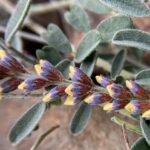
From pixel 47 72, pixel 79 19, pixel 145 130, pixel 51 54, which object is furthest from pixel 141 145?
pixel 79 19

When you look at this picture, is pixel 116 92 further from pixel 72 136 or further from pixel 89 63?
pixel 72 136

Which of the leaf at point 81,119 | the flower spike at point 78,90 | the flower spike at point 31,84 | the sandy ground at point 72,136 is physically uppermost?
the flower spike at point 31,84

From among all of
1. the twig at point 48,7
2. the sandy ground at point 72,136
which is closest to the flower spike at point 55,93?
the sandy ground at point 72,136

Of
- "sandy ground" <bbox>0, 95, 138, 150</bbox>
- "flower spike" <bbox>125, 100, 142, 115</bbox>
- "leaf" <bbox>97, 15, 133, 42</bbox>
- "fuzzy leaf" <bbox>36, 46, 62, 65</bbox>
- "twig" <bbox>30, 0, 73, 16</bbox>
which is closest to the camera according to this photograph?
"flower spike" <bbox>125, 100, 142, 115</bbox>

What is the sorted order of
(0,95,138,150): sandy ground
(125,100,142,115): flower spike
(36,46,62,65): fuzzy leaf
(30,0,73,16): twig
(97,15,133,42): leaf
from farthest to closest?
1. (30,0,73,16): twig
2. (0,95,138,150): sandy ground
3. (36,46,62,65): fuzzy leaf
4. (97,15,133,42): leaf
5. (125,100,142,115): flower spike

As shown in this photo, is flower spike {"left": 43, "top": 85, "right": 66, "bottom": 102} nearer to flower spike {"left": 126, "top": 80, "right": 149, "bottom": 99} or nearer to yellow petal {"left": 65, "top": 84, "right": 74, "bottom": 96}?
yellow petal {"left": 65, "top": 84, "right": 74, "bottom": 96}

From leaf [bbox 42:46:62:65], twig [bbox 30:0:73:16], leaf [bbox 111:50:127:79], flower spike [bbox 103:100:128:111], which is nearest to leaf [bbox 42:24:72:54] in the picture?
leaf [bbox 42:46:62:65]

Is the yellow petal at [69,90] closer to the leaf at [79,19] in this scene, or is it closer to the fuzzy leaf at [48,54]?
the fuzzy leaf at [48,54]
